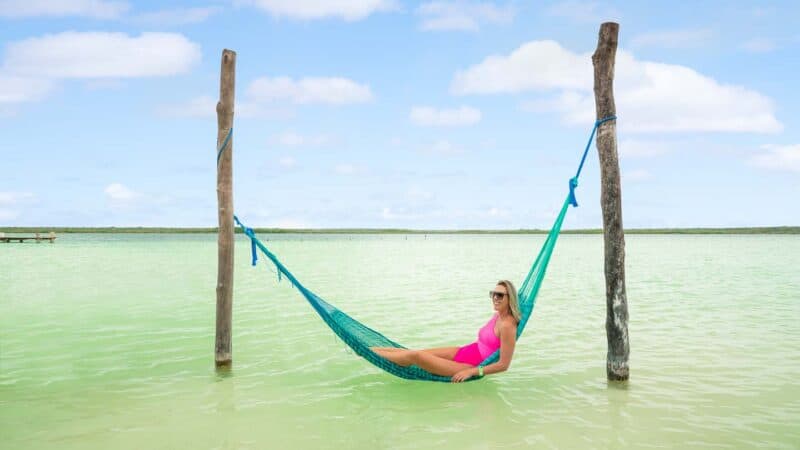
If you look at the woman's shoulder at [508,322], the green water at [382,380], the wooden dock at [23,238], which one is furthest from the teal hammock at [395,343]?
the wooden dock at [23,238]

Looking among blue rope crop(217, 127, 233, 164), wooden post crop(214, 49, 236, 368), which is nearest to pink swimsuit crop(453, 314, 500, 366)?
wooden post crop(214, 49, 236, 368)

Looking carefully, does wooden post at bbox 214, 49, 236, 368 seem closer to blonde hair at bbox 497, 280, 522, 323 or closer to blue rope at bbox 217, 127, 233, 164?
blue rope at bbox 217, 127, 233, 164

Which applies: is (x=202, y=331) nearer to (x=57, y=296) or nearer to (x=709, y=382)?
(x=57, y=296)

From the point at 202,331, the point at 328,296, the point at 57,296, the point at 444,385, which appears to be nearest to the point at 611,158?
the point at 444,385

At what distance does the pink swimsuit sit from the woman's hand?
0.63 feet

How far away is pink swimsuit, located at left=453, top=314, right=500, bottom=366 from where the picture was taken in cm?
521

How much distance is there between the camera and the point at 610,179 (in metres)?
5.33

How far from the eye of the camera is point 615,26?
538cm

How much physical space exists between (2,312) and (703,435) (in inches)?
407

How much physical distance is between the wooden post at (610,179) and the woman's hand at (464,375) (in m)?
1.30

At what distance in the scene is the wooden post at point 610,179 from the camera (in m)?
5.33

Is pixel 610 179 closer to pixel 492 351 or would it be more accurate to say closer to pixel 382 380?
pixel 492 351

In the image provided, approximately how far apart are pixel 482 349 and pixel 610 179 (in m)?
1.80

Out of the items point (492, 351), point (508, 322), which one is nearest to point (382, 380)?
point (492, 351)
